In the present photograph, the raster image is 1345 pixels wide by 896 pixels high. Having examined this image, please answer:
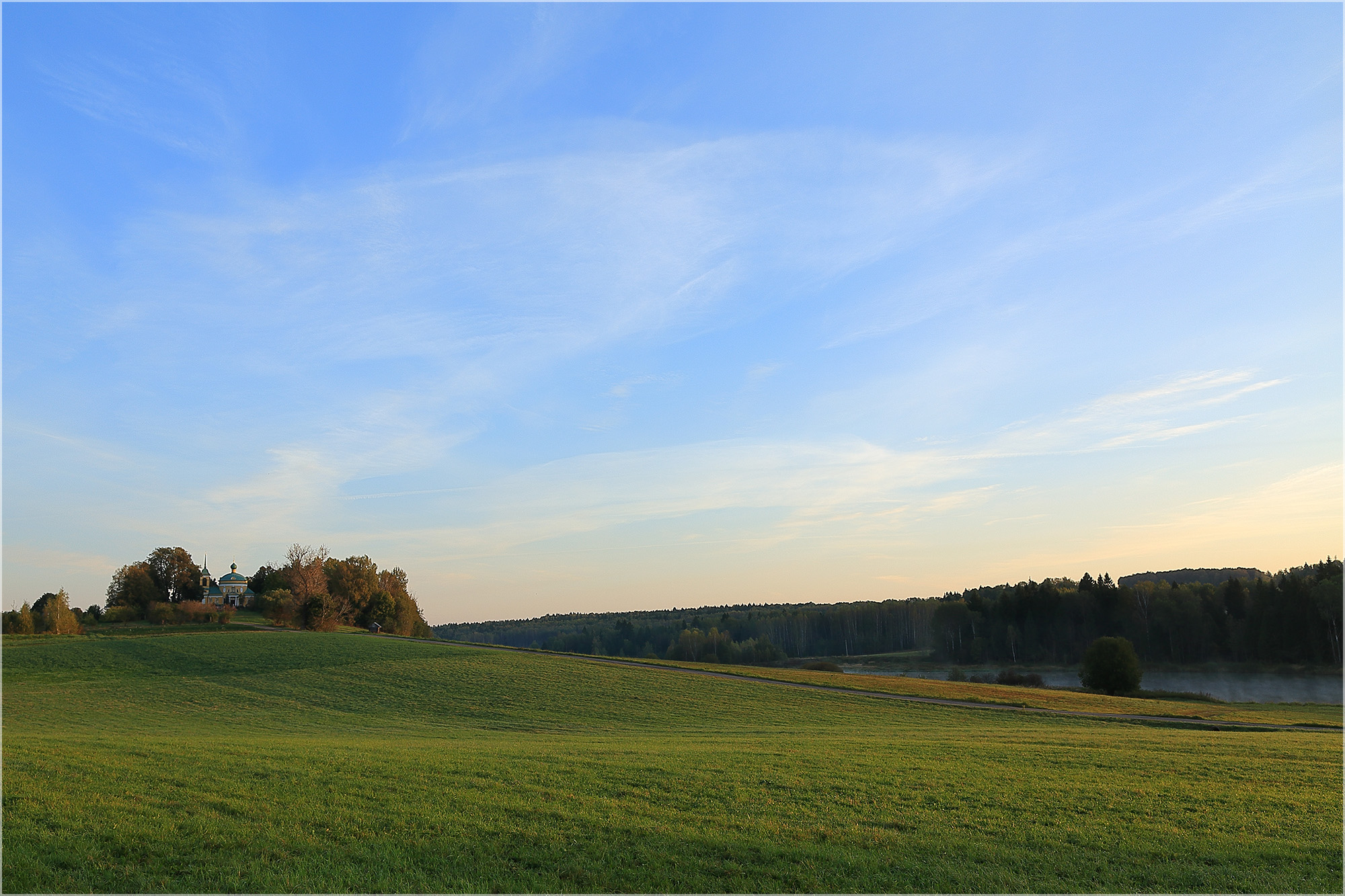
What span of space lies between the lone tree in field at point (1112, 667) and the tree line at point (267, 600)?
240ft

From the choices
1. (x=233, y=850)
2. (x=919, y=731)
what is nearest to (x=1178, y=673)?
(x=919, y=731)

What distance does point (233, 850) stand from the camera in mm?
10328

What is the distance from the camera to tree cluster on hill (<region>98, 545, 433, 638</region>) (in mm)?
80812

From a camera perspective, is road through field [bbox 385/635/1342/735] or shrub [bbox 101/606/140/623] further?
shrub [bbox 101/606/140/623]

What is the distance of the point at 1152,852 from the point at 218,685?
44920mm

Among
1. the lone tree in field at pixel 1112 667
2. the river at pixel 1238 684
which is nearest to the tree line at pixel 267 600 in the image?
the river at pixel 1238 684

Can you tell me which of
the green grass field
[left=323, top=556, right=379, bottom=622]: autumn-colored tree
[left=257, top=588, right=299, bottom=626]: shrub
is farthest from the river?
[left=257, top=588, right=299, bottom=626]: shrub

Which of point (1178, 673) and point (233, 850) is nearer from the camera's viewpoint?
point (233, 850)

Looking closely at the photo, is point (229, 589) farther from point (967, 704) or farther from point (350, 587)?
point (967, 704)

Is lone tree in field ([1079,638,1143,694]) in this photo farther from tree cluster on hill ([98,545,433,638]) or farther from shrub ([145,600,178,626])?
shrub ([145,600,178,626])

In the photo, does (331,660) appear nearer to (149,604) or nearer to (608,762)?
(608,762)

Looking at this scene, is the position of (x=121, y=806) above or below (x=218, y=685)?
above

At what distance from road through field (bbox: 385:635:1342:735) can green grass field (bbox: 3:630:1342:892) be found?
575 cm

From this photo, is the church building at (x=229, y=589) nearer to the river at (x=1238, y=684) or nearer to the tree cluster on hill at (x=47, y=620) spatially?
the tree cluster on hill at (x=47, y=620)
